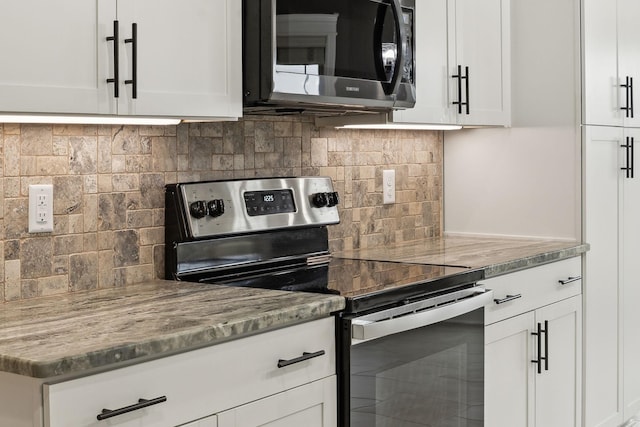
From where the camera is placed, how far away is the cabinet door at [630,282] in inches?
149

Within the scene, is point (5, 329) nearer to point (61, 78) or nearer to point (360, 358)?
point (61, 78)

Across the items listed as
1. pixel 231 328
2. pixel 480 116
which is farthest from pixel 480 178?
pixel 231 328

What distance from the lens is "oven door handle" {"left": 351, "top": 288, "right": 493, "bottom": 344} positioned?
84.1 inches

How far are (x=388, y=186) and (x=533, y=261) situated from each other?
662 mm

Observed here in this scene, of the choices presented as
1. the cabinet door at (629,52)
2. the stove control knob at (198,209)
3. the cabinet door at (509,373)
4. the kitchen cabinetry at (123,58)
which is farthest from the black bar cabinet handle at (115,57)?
the cabinet door at (629,52)

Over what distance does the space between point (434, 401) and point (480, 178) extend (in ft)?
4.74

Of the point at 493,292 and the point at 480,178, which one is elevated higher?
the point at 480,178

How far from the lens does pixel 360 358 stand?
217 centimetres

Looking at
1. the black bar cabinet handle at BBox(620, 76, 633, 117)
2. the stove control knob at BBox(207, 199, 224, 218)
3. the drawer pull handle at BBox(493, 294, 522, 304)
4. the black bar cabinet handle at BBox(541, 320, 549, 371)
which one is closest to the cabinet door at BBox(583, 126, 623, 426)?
the black bar cabinet handle at BBox(620, 76, 633, 117)

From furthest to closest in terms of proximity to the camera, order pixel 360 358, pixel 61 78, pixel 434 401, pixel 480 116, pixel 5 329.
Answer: pixel 480 116 < pixel 434 401 < pixel 360 358 < pixel 61 78 < pixel 5 329

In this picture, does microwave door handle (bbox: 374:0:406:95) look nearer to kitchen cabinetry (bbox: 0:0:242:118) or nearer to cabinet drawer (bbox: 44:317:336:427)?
kitchen cabinetry (bbox: 0:0:242:118)

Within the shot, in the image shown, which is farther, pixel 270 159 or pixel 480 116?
pixel 480 116

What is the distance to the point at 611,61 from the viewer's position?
3.65 metres

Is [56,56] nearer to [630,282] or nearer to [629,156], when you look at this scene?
[629,156]
